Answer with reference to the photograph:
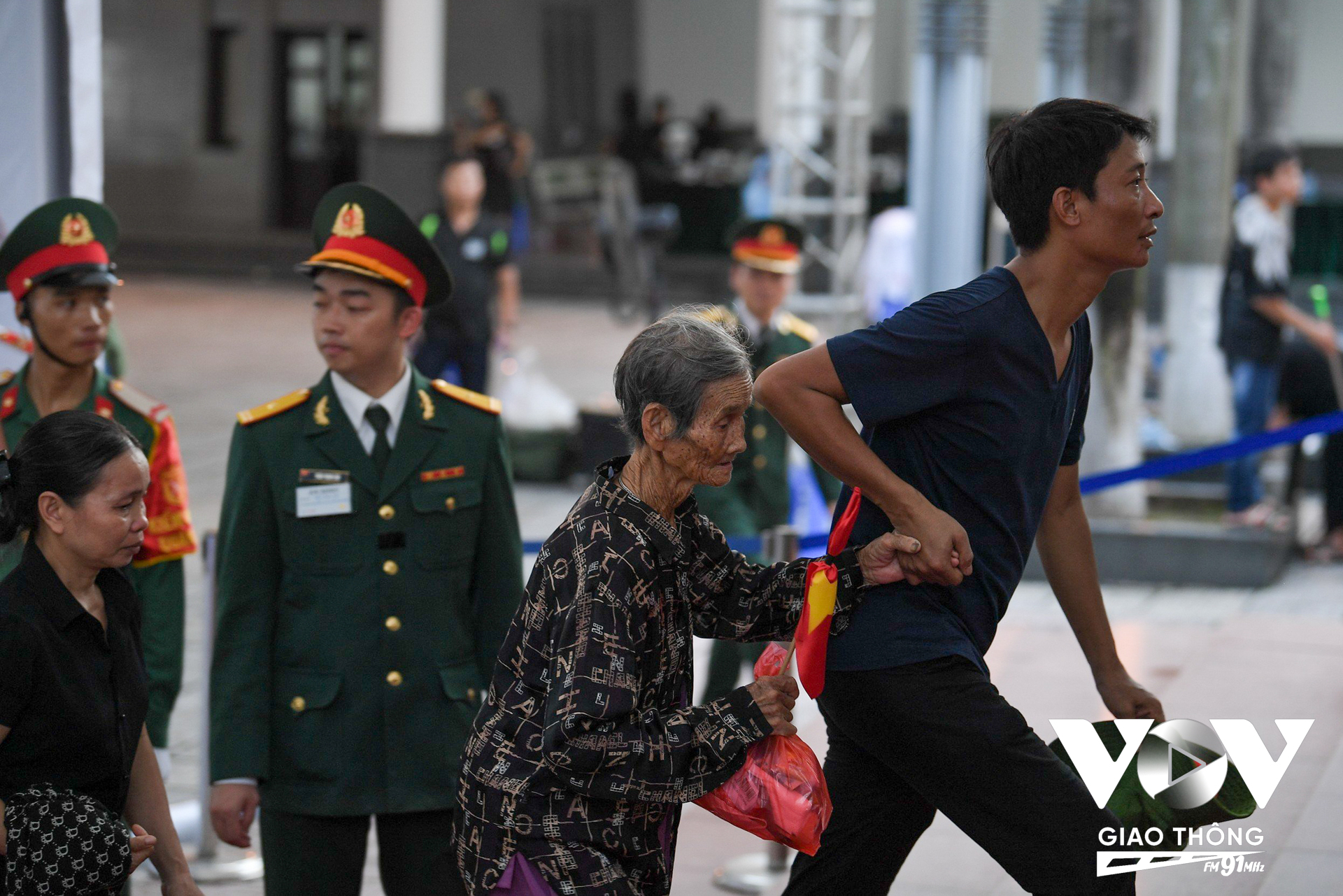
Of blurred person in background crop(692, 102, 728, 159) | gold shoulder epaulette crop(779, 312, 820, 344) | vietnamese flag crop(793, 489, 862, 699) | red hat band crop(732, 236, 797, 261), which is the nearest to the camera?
vietnamese flag crop(793, 489, 862, 699)

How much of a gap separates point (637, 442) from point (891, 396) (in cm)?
43

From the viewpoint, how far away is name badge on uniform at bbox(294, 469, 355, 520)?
318 centimetres

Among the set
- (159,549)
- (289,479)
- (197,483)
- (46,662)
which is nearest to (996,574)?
(289,479)

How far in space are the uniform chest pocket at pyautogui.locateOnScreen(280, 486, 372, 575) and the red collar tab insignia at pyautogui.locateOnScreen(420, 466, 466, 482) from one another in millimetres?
139

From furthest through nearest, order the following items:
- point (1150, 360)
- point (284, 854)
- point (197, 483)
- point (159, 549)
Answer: point (1150, 360), point (197, 483), point (159, 549), point (284, 854)

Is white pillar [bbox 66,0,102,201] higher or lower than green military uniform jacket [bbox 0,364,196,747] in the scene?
higher

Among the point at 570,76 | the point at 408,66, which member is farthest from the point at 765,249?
the point at 570,76

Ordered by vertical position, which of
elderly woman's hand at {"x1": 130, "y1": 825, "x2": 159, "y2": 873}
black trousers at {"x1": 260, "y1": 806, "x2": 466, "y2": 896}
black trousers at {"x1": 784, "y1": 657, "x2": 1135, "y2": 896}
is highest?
black trousers at {"x1": 784, "y1": 657, "x2": 1135, "y2": 896}

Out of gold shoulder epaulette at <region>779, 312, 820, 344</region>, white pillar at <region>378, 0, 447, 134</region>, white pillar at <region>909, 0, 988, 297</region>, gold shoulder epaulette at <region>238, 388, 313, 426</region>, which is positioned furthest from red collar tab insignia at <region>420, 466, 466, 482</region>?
white pillar at <region>378, 0, 447, 134</region>

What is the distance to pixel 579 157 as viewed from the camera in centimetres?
3083

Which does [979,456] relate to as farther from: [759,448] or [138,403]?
[759,448]

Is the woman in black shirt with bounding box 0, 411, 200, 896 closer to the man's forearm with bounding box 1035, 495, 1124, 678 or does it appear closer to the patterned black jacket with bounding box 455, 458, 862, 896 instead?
the patterned black jacket with bounding box 455, 458, 862, 896

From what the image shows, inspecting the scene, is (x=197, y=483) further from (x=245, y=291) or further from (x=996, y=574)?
(x=245, y=291)

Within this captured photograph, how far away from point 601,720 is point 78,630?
101cm
